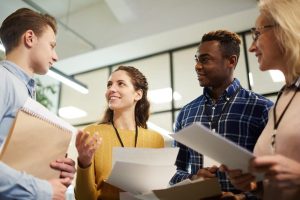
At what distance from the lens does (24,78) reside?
1.30 m

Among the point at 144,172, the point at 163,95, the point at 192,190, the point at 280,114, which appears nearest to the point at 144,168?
the point at 144,172

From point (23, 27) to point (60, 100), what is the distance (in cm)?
571

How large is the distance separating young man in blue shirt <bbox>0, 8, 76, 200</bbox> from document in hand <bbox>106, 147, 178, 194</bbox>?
200 millimetres

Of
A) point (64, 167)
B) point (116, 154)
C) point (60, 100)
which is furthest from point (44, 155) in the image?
point (60, 100)

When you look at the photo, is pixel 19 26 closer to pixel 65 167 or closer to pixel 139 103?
pixel 65 167

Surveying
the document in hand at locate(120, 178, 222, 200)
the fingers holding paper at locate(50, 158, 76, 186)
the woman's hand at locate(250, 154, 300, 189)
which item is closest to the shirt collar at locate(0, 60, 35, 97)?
the fingers holding paper at locate(50, 158, 76, 186)

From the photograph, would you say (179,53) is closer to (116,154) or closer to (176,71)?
(176,71)

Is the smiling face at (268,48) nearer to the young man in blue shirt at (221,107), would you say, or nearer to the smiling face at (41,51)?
the young man in blue shirt at (221,107)

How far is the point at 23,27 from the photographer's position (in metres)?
1.41

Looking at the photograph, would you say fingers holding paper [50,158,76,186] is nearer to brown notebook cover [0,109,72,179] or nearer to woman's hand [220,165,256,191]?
brown notebook cover [0,109,72,179]

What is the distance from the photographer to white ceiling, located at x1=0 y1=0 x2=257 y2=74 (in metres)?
4.71

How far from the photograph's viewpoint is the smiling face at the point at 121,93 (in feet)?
6.69

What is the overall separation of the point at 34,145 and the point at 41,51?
21.2 inches

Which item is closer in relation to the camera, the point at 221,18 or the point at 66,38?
the point at 221,18
